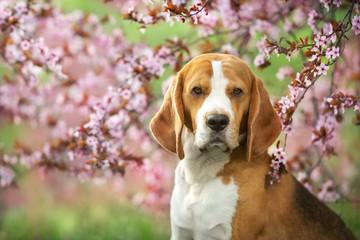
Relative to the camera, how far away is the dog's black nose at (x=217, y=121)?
123 inches

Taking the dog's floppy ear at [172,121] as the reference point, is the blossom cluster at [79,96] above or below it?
below

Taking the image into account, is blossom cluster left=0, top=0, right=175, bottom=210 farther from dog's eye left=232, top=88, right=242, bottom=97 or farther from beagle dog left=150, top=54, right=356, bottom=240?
dog's eye left=232, top=88, right=242, bottom=97

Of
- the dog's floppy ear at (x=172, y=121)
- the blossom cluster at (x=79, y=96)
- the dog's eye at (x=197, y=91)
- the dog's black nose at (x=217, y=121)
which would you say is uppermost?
the dog's eye at (x=197, y=91)

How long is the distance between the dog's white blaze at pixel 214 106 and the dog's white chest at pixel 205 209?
345 millimetres

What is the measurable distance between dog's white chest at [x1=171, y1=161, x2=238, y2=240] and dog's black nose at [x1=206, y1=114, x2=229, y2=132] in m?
0.47

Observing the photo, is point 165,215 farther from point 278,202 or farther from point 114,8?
point 114,8

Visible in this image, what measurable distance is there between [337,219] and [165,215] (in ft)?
11.8

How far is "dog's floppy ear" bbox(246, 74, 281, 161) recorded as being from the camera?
336cm

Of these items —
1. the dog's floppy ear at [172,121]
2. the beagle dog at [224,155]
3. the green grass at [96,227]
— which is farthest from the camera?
the green grass at [96,227]

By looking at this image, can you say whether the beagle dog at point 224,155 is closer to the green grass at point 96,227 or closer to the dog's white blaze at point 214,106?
the dog's white blaze at point 214,106

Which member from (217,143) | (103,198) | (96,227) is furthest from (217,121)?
(103,198)

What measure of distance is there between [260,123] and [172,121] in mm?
633

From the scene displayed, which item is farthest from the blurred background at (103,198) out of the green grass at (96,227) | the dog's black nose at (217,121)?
the dog's black nose at (217,121)

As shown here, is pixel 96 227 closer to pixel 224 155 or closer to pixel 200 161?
pixel 200 161
